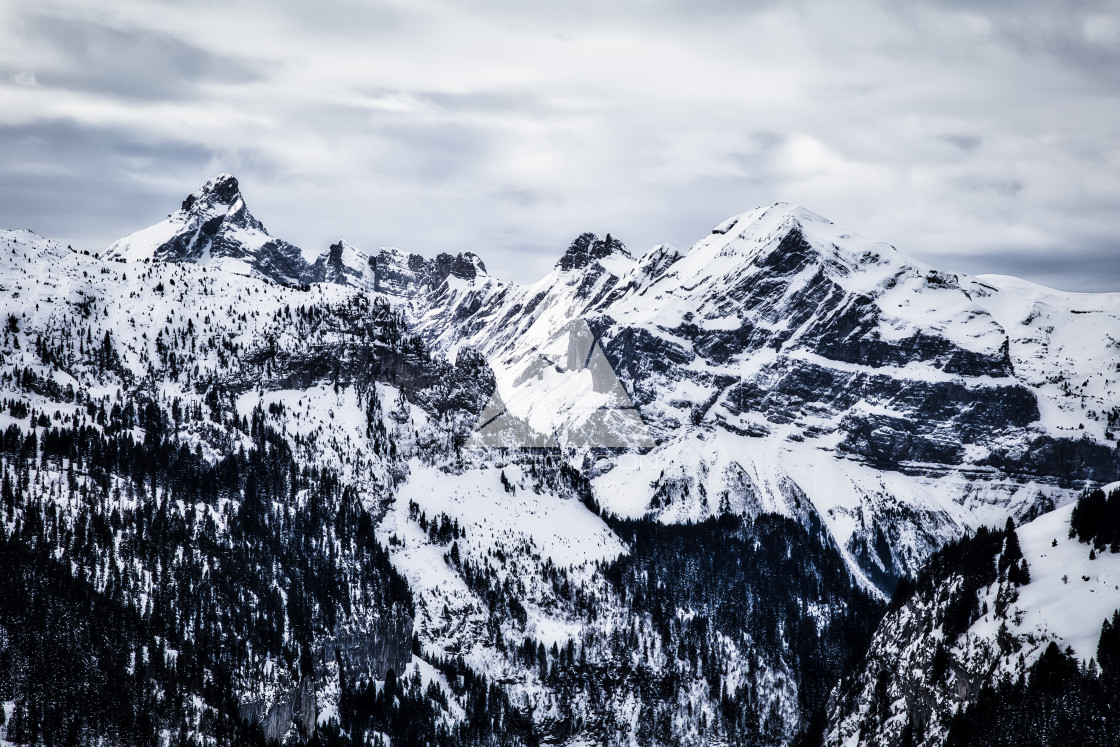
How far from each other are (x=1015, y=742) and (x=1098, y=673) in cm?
1729

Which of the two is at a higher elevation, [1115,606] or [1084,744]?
[1115,606]

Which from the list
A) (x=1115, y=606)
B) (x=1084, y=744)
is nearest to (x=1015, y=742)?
(x=1084, y=744)

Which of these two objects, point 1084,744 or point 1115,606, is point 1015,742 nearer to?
point 1084,744

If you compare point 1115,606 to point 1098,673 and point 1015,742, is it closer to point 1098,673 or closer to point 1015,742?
point 1098,673

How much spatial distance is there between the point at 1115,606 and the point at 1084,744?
23720 millimetres

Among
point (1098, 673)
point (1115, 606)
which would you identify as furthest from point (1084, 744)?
point (1115, 606)

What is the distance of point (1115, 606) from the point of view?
654 feet

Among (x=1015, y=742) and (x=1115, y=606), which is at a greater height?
(x=1115, y=606)

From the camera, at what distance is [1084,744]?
188125 mm

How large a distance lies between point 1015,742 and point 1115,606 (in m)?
26.8

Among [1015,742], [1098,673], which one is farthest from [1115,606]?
[1015,742]

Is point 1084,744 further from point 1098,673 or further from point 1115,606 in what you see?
point 1115,606

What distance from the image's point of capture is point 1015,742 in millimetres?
198875
